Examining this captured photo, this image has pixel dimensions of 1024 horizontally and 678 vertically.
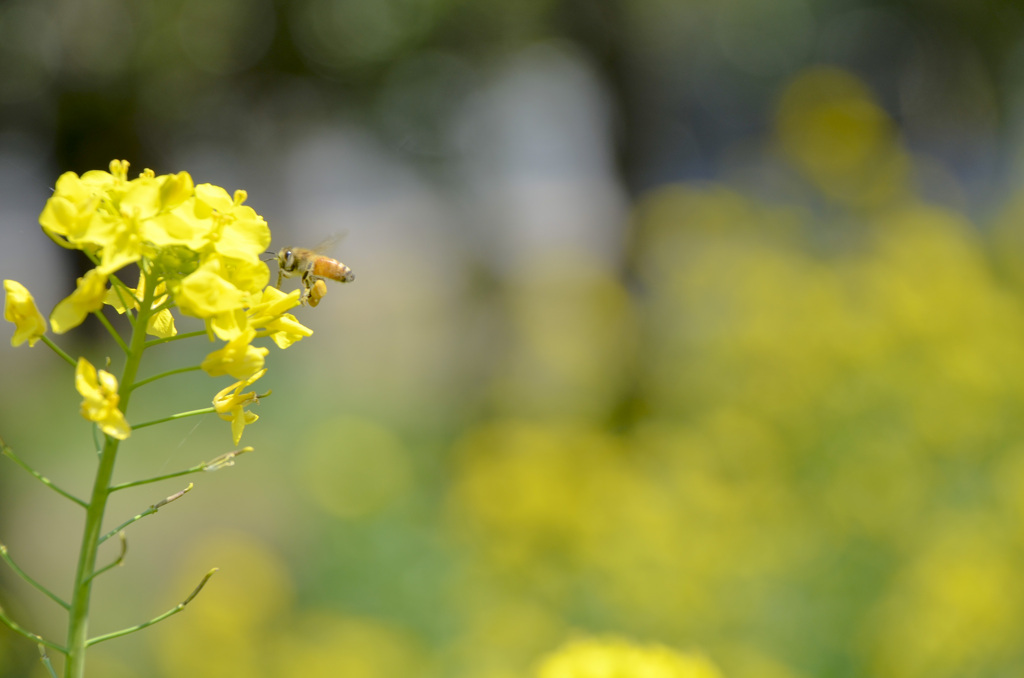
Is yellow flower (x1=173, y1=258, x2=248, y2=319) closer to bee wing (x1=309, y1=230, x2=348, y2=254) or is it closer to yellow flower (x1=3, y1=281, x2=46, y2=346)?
yellow flower (x1=3, y1=281, x2=46, y2=346)

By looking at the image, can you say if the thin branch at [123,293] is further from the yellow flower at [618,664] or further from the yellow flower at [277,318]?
the yellow flower at [618,664]

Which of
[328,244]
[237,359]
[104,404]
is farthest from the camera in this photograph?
[328,244]

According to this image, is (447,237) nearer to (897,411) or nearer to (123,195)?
(897,411)

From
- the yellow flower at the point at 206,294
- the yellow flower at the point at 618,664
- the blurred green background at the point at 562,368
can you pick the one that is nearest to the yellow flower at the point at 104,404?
the yellow flower at the point at 206,294

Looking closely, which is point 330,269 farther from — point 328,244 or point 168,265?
point 168,265

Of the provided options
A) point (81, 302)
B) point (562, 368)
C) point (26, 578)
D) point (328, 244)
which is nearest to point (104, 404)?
point (81, 302)

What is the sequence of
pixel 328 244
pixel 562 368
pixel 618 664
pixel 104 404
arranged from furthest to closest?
1. pixel 562 368
2. pixel 328 244
3. pixel 618 664
4. pixel 104 404

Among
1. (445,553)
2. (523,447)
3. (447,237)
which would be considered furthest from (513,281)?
(445,553)
